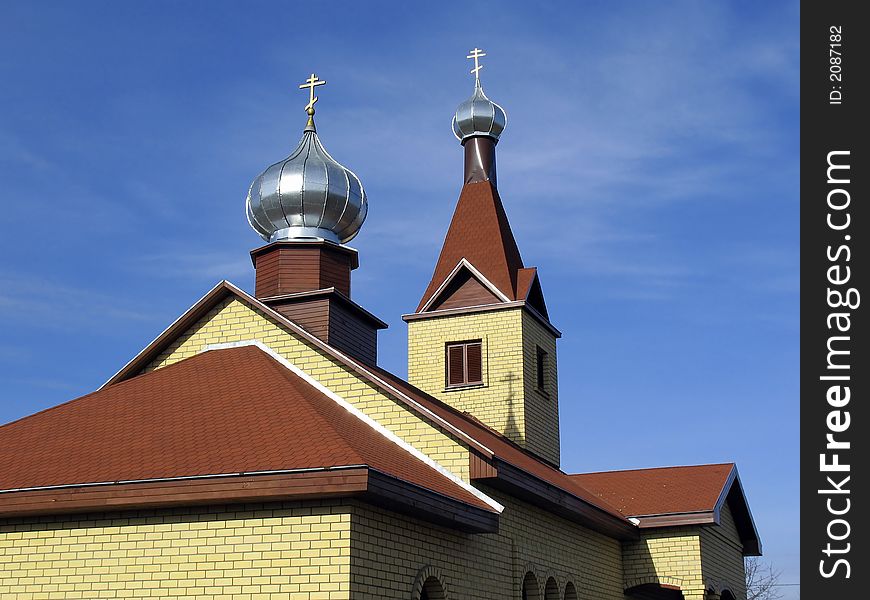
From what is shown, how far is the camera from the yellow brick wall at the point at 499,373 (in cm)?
2103

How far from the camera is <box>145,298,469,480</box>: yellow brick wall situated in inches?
546

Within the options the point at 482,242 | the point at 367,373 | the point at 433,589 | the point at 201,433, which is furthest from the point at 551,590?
the point at 482,242

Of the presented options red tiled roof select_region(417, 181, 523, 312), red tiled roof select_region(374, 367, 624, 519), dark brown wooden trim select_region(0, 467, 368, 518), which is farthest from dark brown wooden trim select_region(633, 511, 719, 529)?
dark brown wooden trim select_region(0, 467, 368, 518)

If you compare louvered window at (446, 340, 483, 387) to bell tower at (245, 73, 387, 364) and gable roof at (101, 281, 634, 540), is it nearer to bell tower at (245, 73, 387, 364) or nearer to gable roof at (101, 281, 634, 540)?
gable roof at (101, 281, 634, 540)

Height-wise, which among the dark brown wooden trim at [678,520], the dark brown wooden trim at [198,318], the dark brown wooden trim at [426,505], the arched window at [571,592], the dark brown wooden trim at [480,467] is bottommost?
the arched window at [571,592]

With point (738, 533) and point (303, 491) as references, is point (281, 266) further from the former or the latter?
point (738, 533)

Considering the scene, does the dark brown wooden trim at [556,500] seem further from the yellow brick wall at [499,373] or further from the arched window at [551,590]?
the yellow brick wall at [499,373]

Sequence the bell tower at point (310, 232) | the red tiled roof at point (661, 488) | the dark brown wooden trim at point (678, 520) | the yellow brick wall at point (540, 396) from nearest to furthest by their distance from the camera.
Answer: the bell tower at point (310, 232) < the dark brown wooden trim at point (678, 520) < the red tiled roof at point (661, 488) < the yellow brick wall at point (540, 396)

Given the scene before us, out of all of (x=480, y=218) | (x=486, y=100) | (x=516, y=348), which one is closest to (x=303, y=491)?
(x=516, y=348)

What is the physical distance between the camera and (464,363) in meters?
21.8

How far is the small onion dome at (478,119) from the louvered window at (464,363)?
17.6 ft

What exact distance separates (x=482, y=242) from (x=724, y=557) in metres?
7.98

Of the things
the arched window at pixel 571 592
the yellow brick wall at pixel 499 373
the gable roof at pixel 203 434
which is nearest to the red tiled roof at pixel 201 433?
the gable roof at pixel 203 434

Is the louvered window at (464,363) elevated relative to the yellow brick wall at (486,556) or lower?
elevated
